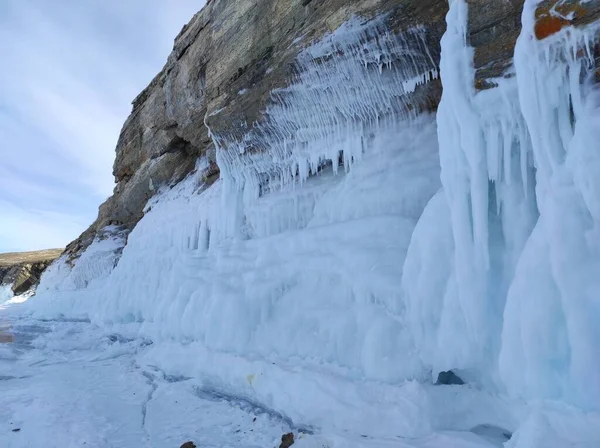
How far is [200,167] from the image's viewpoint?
13375 millimetres

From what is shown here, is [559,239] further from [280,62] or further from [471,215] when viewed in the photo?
[280,62]

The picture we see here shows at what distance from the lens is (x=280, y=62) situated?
24.7ft

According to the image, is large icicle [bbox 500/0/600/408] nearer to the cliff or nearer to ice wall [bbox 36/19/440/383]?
ice wall [bbox 36/19/440/383]

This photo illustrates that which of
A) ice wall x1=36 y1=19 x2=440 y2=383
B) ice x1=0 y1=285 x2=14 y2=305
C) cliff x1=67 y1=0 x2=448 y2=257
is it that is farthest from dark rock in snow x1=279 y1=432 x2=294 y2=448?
ice x1=0 y1=285 x2=14 y2=305

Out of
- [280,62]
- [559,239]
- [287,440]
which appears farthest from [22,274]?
[559,239]

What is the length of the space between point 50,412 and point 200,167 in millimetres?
9337

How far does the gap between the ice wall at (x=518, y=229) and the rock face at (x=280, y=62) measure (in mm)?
299

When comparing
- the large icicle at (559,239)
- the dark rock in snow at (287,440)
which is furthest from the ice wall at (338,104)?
the dark rock in snow at (287,440)

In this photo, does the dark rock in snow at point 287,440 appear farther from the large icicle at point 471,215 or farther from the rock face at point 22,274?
the rock face at point 22,274

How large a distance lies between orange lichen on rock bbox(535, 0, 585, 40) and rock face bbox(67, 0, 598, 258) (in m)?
0.02

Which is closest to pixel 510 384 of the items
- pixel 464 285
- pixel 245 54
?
pixel 464 285

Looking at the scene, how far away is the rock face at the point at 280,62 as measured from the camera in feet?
14.0

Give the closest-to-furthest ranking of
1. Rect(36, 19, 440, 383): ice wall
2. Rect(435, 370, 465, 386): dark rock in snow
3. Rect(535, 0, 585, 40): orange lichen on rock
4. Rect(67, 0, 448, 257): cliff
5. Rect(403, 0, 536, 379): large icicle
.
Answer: Rect(535, 0, 585, 40): orange lichen on rock, Rect(403, 0, 536, 379): large icicle, Rect(435, 370, 465, 386): dark rock in snow, Rect(36, 19, 440, 383): ice wall, Rect(67, 0, 448, 257): cliff

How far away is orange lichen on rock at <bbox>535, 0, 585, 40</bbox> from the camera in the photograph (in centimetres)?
329
